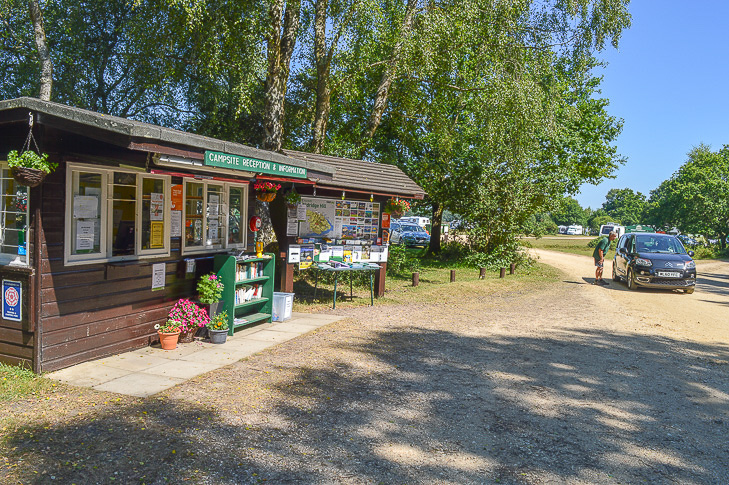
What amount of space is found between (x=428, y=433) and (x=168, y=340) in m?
4.35

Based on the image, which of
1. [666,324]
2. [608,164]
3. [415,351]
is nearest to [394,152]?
[608,164]

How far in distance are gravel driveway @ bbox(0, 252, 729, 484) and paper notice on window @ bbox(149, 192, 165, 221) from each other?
8.13ft

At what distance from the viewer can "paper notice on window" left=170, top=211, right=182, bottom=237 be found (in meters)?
8.14

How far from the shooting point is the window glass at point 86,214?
6.57 m

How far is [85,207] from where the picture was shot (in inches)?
265

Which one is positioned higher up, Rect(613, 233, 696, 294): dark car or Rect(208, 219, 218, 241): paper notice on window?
Rect(208, 219, 218, 241): paper notice on window

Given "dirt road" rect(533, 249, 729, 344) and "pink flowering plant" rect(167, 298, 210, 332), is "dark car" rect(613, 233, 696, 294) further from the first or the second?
"pink flowering plant" rect(167, 298, 210, 332)

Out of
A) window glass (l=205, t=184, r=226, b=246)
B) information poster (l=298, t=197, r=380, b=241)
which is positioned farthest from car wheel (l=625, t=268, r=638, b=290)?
window glass (l=205, t=184, r=226, b=246)

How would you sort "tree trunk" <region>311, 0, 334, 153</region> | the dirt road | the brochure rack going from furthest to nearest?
1. "tree trunk" <region>311, 0, 334, 153</region>
2. the dirt road
3. the brochure rack

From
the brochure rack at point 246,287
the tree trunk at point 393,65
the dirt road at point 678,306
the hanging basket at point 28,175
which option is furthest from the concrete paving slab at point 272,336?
the tree trunk at point 393,65

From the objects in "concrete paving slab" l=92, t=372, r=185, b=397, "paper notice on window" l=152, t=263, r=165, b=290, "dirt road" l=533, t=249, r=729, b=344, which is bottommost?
"concrete paving slab" l=92, t=372, r=185, b=397

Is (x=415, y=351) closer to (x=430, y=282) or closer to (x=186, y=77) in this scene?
(x=430, y=282)

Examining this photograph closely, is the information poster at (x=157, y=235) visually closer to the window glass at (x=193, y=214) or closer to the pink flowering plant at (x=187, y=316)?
the window glass at (x=193, y=214)

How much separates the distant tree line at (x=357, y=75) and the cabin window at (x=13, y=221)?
7220mm
